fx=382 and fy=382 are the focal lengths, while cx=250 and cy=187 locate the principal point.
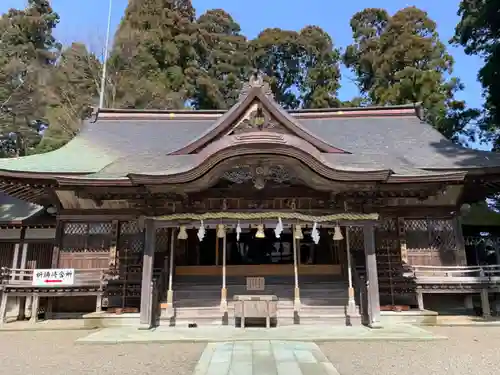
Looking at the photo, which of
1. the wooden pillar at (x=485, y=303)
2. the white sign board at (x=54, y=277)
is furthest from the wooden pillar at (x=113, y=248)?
the wooden pillar at (x=485, y=303)

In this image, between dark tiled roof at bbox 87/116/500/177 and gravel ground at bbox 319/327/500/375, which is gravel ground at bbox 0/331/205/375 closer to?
gravel ground at bbox 319/327/500/375

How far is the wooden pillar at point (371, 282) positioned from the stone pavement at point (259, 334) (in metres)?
0.32

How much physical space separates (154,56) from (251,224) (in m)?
26.9

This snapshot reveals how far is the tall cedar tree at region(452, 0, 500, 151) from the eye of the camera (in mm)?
16188

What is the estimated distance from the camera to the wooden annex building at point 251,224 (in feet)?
31.2

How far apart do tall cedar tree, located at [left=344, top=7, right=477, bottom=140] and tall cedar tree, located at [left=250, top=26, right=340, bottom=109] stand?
9.74 ft

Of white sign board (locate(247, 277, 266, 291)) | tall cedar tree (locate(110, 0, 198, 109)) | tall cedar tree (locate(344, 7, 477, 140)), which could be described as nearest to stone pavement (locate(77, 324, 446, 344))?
white sign board (locate(247, 277, 266, 291))

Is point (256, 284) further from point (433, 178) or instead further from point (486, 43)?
point (486, 43)

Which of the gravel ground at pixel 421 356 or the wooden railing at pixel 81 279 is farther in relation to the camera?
the wooden railing at pixel 81 279

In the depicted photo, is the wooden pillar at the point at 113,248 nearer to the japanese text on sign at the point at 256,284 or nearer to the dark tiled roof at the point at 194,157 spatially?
the dark tiled roof at the point at 194,157

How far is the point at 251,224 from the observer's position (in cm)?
952

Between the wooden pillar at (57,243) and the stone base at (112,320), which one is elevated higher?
the wooden pillar at (57,243)

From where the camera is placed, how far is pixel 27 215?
544 inches

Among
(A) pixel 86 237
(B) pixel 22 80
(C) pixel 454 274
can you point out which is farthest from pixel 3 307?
(B) pixel 22 80
